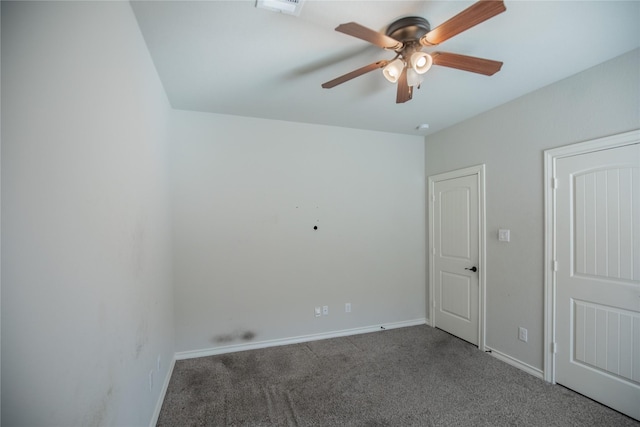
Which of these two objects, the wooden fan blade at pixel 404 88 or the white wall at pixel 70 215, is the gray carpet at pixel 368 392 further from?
the wooden fan blade at pixel 404 88

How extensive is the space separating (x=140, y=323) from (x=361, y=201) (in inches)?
108

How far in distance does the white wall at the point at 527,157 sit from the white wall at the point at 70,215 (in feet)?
10.8

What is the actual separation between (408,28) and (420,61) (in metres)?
0.20

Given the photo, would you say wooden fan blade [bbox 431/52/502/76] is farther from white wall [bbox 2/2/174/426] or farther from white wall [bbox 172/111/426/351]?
white wall [bbox 172/111/426/351]

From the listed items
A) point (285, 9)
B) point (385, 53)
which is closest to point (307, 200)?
point (385, 53)

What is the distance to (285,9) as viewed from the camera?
1.57 m

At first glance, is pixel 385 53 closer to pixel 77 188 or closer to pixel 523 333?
pixel 77 188

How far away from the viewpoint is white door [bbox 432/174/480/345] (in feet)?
10.6

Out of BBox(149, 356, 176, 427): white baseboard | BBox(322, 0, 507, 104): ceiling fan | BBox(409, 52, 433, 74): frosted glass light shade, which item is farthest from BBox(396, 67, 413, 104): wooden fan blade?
BBox(149, 356, 176, 427): white baseboard

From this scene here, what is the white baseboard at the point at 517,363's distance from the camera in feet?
8.39

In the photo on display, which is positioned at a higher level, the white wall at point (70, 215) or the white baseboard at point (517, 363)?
the white wall at point (70, 215)

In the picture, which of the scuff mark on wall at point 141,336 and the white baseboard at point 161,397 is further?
the white baseboard at point 161,397

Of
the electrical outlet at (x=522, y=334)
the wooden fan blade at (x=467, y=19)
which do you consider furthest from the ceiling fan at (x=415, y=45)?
the electrical outlet at (x=522, y=334)

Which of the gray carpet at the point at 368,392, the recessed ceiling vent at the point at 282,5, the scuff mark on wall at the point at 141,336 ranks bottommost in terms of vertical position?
the gray carpet at the point at 368,392
